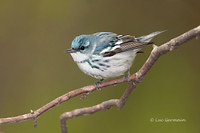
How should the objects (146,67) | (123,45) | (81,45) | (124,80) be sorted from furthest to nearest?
1. (123,45)
2. (81,45)
3. (124,80)
4. (146,67)

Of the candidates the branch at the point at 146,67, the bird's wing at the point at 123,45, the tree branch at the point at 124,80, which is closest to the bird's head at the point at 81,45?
the bird's wing at the point at 123,45

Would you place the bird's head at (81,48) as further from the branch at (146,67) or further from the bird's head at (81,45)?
the branch at (146,67)

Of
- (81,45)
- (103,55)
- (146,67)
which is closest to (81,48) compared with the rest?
(81,45)

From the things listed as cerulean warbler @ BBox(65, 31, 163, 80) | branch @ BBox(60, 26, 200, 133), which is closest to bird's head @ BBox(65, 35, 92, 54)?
cerulean warbler @ BBox(65, 31, 163, 80)

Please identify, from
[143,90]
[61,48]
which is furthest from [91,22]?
[143,90]

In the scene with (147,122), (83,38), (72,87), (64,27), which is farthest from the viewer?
(64,27)

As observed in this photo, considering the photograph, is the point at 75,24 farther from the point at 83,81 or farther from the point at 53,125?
Result: the point at 53,125

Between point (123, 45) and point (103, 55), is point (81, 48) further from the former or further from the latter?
point (123, 45)

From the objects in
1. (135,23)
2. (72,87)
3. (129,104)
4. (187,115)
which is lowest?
(187,115)
